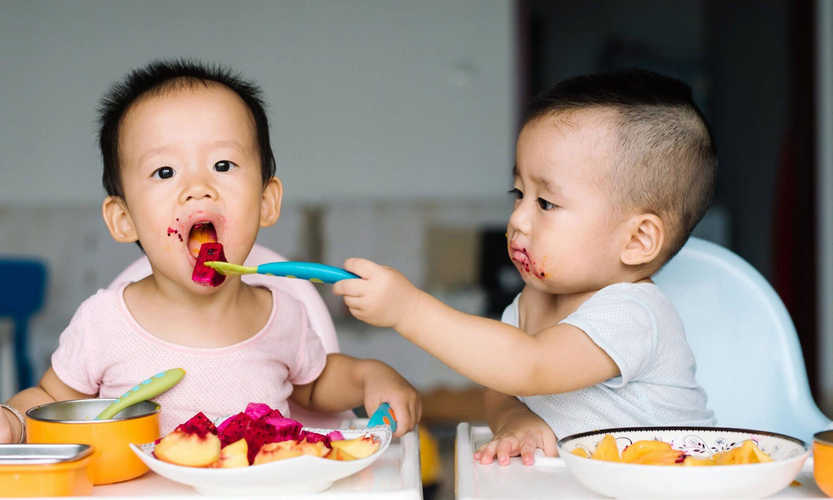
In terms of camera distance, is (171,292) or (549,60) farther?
(549,60)

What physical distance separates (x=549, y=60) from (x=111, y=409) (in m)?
3.62

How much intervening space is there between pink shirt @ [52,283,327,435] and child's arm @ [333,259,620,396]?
0.30m

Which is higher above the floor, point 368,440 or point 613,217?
point 613,217

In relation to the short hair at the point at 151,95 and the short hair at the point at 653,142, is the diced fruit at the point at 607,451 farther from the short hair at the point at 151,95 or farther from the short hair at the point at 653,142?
the short hair at the point at 151,95

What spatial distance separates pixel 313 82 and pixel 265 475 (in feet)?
12.3

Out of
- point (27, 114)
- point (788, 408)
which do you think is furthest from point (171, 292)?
point (27, 114)

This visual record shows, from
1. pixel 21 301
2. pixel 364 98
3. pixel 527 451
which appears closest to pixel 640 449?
pixel 527 451

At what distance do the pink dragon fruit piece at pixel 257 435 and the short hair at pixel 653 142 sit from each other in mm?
504

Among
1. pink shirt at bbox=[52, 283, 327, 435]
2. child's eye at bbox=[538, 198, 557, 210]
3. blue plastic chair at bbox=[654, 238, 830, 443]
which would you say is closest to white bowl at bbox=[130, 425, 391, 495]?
pink shirt at bbox=[52, 283, 327, 435]

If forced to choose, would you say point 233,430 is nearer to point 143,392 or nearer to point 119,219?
point 143,392

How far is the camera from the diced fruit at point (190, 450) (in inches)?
25.7

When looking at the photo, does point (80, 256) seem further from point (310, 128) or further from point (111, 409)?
point (111, 409)

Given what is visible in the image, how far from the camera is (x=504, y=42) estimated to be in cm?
417

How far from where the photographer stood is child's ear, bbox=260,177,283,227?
112cm
